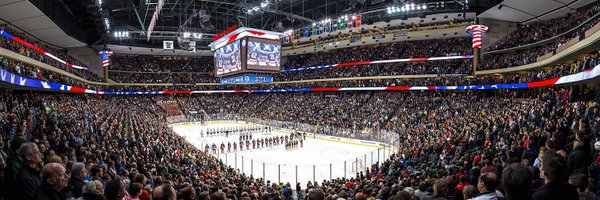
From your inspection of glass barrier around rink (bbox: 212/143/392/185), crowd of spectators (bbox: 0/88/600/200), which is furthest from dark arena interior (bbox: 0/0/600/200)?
glass barrier around rink (bbox: 212/143/392/185)

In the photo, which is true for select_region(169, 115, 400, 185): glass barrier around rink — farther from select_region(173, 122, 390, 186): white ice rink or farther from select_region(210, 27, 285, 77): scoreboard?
select_region(210, 27, 285, 77): scoreboard

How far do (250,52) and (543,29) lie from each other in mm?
24731

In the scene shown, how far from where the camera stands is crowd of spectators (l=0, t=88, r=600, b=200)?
357 cm

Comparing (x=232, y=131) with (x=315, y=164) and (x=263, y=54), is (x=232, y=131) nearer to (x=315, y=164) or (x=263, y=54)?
(x=263, y=54)

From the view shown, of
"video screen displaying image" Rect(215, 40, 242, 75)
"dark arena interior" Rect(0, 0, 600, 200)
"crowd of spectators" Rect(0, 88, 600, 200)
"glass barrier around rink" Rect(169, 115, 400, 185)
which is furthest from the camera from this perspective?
"video screen displaying image" Rect(215, 40, 242, 75)

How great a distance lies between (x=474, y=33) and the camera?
109ft

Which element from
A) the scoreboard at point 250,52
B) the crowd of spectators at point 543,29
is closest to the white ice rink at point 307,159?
the scoreboard at point 250,52

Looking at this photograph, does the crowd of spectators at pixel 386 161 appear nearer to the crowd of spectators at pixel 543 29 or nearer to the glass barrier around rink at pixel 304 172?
the glass barrier around rink at pixel 304 172

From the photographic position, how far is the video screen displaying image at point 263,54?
2852 cm

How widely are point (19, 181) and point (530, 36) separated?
37.0m

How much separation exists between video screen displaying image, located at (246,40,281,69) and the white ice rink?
281 inches

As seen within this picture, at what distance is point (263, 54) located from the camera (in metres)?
29.4

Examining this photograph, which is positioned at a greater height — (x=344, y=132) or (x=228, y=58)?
(x=228, y=58)

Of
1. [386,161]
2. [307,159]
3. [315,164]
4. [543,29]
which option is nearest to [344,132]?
[307,159]
